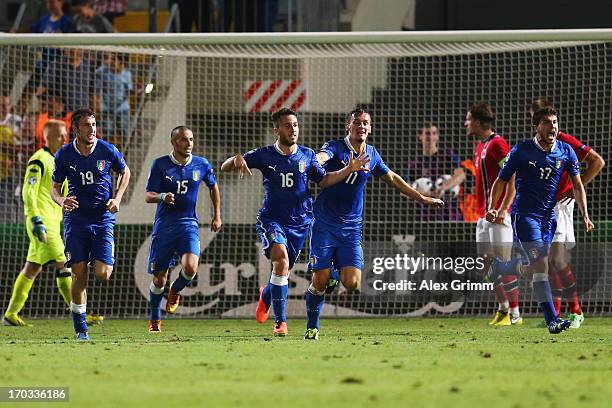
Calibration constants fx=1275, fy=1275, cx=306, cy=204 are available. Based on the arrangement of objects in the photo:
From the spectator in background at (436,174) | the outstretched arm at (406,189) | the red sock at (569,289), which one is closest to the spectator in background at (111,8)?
the spectator in background at (436,174)

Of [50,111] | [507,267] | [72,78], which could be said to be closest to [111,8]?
[72,78]

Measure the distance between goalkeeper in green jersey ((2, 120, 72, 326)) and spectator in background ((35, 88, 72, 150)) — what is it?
8.96ft

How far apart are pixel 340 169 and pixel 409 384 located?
13.9 feet

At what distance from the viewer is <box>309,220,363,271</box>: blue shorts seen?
1123 cm

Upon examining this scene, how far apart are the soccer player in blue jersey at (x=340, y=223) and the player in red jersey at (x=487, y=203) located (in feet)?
6.74

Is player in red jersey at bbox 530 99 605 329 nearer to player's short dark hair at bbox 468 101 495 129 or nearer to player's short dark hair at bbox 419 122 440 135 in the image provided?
player's short dark hair at bbox 468 101 495 129

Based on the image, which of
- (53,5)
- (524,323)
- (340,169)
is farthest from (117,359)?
(53,5)

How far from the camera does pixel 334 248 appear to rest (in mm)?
11266

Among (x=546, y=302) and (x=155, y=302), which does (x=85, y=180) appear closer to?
(x=155, y=302)

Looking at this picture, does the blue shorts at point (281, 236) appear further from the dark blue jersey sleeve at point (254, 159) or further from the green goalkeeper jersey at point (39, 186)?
the green goalkeeper jersey at point (39, 186)

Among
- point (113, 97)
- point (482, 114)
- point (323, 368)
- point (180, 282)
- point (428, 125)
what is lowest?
point (323, 368)

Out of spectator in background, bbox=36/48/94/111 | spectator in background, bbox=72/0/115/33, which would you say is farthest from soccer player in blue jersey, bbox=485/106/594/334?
spectator in background, bbox=72/0/115/33

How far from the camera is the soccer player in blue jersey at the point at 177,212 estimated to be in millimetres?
12469

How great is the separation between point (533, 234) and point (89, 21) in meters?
10.3
